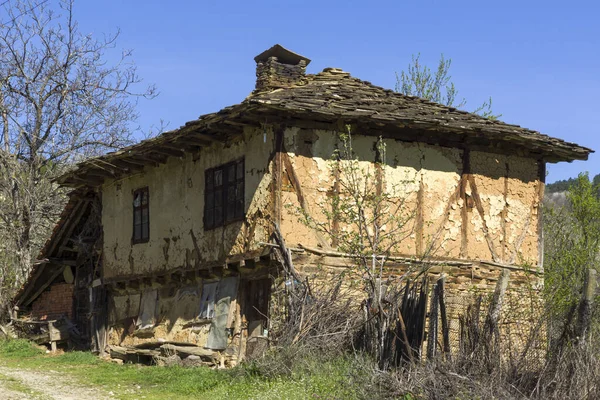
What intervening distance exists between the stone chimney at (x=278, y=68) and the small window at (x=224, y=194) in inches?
78.0

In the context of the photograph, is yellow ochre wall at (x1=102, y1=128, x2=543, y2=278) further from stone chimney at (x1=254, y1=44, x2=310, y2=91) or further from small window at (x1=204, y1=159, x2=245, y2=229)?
stone chimney at (x1=254, y1=44, x2=310, y2=91)

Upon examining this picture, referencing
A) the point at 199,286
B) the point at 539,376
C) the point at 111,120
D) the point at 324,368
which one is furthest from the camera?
the point at 111,120

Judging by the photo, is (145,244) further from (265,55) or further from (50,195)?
(50,195)

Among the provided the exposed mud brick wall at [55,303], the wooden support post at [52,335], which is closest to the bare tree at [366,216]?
the wooden support post at [52,335]

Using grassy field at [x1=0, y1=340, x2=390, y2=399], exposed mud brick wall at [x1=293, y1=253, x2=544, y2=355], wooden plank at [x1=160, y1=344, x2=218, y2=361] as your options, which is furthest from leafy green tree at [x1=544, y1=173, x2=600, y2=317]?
grassy field at [x1=0, y1=340, x2=390, y2=399]

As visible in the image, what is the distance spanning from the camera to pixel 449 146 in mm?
15297

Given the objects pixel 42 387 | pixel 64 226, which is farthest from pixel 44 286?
pixel 42 387

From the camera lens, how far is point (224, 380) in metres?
12.1

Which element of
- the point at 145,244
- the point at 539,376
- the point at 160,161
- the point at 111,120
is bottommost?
the point at 539,376

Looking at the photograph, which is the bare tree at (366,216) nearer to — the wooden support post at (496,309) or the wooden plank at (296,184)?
the wooden plank at (296,184)

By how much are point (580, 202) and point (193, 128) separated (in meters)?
10.2

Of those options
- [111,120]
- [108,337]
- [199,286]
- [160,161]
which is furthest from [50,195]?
[199,286]

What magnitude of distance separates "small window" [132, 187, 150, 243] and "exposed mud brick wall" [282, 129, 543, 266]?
200 inches

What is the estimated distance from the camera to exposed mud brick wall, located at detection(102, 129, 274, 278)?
1440 centimetres
